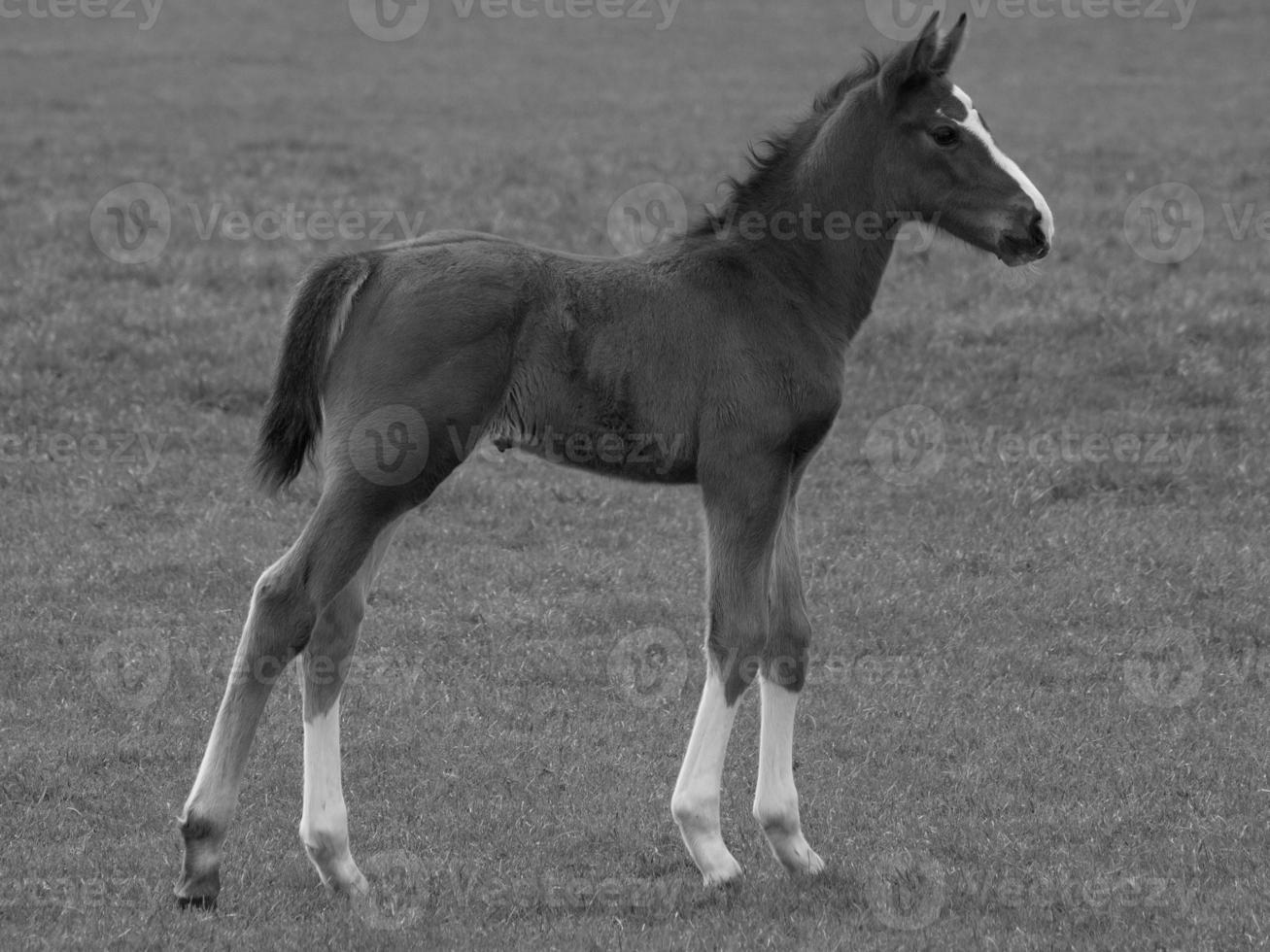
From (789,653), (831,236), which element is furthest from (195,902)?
(831,236)

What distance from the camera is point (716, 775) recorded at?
18.2 ft

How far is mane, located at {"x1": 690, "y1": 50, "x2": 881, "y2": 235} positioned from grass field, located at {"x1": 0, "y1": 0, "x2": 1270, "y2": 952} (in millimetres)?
2296

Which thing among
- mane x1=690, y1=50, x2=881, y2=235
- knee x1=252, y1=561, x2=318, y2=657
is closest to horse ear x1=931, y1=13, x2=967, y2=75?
mane x1=690, y1=50, x2=881, y2=235

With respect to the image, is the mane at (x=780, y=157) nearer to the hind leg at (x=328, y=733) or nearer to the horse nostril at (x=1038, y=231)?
the horse nostril at (x=1038, y=231)

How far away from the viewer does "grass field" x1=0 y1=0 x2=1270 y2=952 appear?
5.62 m

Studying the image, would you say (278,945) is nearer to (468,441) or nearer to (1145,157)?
(468,441)

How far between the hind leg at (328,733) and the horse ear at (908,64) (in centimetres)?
224

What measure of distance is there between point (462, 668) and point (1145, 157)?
13123 mm

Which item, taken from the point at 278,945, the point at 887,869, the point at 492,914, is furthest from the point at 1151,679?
the point at 278,945

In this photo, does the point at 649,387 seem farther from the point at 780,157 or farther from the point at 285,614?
the point at 285,614

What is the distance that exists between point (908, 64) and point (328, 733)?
2.95 m

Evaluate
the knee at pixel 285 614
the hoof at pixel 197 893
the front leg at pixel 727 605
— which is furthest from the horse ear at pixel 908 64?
the hoof at pixel 197 893

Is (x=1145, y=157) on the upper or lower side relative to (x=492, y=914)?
upper

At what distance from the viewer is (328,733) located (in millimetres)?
5488
